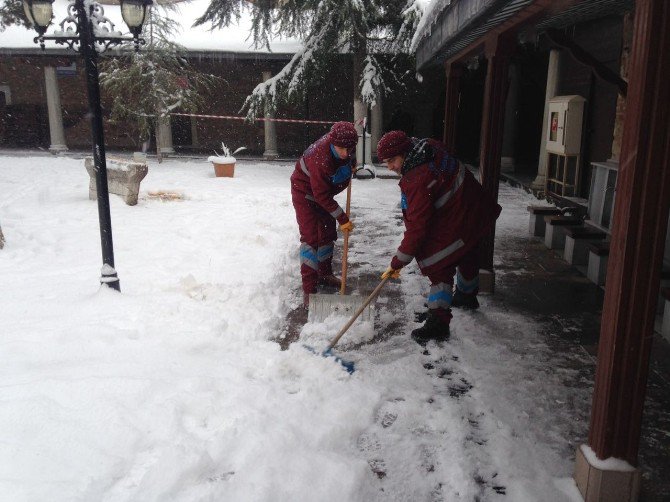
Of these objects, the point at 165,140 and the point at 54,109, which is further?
the point at 165,140

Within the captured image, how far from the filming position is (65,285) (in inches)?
204

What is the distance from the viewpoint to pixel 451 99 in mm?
Result: 6863

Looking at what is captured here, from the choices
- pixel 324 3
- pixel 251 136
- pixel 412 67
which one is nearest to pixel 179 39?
pixel 251 136

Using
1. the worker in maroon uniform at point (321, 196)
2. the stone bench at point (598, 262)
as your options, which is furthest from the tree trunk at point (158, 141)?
the stone bench at point (598, 262)

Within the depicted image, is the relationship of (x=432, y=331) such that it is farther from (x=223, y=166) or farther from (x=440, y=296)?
(x=223, y=166)

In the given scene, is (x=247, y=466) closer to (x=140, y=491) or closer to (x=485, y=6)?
(x=140, y=491)

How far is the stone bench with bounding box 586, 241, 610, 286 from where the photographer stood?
17.6ft

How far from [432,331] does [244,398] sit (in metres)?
1.64

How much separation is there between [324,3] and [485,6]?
10.2 m

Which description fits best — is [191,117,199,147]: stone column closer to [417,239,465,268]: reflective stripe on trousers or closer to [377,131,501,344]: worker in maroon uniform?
[377,131,501,344]: worker in maroon uniform

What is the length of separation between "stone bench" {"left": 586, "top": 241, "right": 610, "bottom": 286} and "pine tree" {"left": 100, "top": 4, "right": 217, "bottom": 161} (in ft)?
39.1

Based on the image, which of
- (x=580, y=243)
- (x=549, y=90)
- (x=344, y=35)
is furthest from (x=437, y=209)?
(x=344, y=35)

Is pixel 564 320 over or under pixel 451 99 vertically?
under

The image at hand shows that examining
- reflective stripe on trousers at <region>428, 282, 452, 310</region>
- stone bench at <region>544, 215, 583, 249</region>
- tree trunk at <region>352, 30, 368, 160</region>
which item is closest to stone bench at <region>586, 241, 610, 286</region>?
stone bench at <region>544, 215, 583, 249</region>
